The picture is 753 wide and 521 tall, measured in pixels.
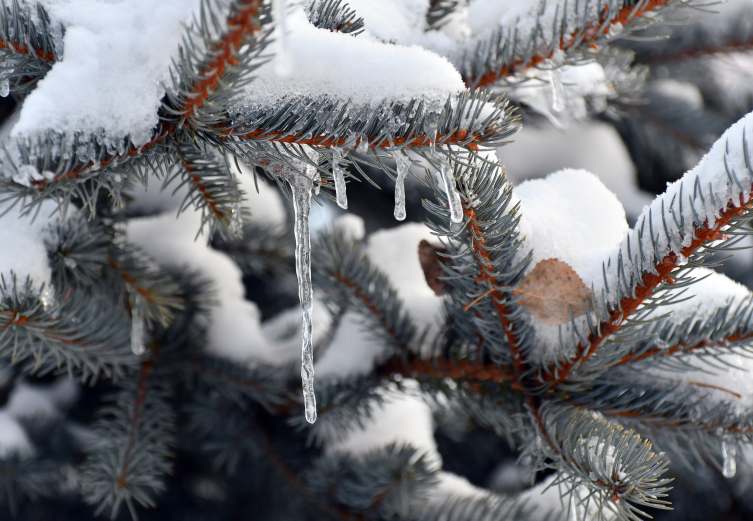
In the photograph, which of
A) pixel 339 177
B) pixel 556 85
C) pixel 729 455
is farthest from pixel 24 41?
Result: pixel 729 455

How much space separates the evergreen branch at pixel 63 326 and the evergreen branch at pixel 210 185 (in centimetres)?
19

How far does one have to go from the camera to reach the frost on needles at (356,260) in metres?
0.46

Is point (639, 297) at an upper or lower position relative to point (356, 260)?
upper

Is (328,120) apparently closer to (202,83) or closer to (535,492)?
(202,83)

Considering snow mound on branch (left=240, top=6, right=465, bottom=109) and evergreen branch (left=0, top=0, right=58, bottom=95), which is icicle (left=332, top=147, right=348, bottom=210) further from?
evergreen branch (left=0, top=0, right=58, bottom=95)

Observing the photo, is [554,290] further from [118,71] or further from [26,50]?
[26,50]

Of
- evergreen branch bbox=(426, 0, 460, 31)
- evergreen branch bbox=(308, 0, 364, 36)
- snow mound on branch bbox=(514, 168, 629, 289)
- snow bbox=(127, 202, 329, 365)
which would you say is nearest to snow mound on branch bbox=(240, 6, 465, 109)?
evergreen branch bbox=(308, 0, 364, 36)

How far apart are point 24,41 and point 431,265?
0.54 metres

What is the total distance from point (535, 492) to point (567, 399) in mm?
273

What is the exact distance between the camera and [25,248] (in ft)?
2.19

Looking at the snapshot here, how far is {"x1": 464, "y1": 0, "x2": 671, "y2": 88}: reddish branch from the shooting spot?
0.57 m

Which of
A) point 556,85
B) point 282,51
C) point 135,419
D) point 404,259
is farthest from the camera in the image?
point 404,259

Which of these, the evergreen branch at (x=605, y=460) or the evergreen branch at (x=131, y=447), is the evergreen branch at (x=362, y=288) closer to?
the evergreen branch at (x=605, y=460)

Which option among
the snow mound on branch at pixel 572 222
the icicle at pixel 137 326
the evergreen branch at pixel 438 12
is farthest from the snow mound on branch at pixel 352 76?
the icicle at pixel 137 326
